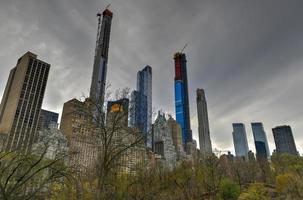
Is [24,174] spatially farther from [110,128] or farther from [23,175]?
[110,128]

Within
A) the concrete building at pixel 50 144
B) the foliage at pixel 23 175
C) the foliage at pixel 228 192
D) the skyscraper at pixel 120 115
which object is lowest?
the foliage at pixel 228 192

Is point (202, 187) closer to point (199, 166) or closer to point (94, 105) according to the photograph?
point (199, 166)

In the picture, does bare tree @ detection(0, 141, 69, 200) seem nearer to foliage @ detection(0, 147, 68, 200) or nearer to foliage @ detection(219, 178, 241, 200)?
foliage @ detection(0, 147, 68, 200)

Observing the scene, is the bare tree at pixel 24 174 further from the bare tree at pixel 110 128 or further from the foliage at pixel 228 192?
the foliage at pixel 228 192

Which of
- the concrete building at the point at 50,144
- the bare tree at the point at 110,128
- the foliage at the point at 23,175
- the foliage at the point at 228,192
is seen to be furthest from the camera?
the foliage at the point at 228,192

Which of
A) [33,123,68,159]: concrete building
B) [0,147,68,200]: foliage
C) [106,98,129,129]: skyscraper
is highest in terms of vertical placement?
[106,98,129,129]: skyscraper

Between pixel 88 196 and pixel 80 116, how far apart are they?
25.3ft

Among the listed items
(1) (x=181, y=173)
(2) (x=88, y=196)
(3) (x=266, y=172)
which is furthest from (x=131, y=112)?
(3) (x=266, y=172)

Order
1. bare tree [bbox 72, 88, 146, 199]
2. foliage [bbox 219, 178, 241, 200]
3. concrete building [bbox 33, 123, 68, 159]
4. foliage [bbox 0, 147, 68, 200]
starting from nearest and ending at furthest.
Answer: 1. foliage [bbox 0, 147, 68, 200]
2. concrete building [bbox 33, 123, 68, 159]
3. bare tree [bbox 72, 88, 146, 199]
4. foliage [bbox 219, 178, 241, 200]

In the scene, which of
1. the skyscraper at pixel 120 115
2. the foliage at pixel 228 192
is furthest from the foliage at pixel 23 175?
the foliage at pixel 228 192

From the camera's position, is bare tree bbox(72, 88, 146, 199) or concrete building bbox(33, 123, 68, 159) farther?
bare tree bbox(72, 88, 146, 199)

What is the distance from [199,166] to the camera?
55188 millimetres

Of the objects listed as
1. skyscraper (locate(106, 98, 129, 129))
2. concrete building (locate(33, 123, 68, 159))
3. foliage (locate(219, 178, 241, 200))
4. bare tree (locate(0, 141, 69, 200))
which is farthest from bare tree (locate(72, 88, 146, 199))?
foliage (locate(219, 178, 241, 200))

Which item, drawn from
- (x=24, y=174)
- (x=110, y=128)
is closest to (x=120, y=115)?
(x=110, y=128)
